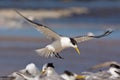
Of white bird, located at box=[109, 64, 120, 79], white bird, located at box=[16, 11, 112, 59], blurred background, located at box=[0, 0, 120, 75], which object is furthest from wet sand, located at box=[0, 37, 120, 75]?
white bird, located at box=[109, 64, 120, 79]

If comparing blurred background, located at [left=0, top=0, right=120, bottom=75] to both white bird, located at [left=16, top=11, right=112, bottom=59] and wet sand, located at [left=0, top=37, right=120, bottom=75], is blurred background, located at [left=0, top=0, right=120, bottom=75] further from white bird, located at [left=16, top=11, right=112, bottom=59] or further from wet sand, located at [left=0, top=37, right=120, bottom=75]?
white bird, located at [left=16, top=11, right=112, bottom=59]

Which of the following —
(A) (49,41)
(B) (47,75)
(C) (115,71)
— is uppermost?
(A) (49,41)

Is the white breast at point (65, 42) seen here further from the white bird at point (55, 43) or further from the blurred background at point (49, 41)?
the blurred background at point (49, 41)

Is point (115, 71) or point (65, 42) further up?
point (65, 42)

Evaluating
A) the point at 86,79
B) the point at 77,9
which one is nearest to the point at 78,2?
the point at 77,9

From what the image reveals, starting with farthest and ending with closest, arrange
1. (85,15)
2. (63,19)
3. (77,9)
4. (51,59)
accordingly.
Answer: (77,9) → (85,15) → (63,19) → (51,59)

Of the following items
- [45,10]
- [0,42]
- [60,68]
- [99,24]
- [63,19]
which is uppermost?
[45,10]

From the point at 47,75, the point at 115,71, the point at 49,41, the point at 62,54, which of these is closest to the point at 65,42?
the point at 47,75

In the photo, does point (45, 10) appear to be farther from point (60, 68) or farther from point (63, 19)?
point (60, 68)

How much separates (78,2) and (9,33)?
21.2 meters

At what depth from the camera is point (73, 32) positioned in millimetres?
21422

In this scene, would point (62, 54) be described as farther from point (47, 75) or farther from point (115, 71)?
point (47, 75)

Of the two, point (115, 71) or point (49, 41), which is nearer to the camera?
point (115, 71)

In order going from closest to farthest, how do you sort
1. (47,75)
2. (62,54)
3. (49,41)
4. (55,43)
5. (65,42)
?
(47,75) < (65,42) < (55,43) < (62,54) < (49,41)
